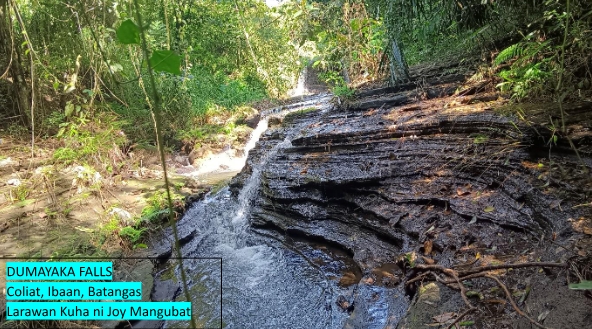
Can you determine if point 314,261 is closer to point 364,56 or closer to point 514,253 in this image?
point 514,253

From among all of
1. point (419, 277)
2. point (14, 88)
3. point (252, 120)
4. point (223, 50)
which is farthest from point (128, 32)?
point (223, 50)

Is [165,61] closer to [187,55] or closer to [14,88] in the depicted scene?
[14,88]

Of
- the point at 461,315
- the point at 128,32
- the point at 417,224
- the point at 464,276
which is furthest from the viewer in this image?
the point at 417,224

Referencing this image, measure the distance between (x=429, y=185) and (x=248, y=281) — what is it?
2640 mm

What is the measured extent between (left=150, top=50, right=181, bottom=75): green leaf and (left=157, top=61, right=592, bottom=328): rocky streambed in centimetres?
222

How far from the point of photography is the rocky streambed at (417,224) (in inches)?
87.5

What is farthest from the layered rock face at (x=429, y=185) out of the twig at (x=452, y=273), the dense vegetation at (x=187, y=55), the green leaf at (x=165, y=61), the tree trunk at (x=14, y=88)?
the tree trunk at (x=14, y=88)

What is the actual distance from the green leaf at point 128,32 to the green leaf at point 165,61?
8cm

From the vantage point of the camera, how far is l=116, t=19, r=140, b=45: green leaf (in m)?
0.97

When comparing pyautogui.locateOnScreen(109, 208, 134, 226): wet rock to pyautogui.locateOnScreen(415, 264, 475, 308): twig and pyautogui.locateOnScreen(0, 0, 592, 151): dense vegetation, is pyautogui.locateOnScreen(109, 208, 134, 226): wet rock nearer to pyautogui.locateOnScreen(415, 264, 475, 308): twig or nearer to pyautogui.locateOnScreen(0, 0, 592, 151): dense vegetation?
pyautogui.locateOnScreen(0, 0, 592, 151): dense vegetation

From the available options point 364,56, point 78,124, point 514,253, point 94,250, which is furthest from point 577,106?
point 78,124

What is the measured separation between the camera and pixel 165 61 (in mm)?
1022

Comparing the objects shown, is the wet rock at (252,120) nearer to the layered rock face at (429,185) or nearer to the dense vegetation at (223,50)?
the dense vegetation at (223,50)

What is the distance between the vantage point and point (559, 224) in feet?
8.09
